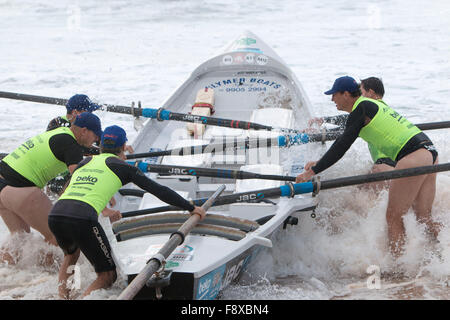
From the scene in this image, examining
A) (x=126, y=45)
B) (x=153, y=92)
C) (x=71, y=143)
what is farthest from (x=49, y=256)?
(x=126, y=45)

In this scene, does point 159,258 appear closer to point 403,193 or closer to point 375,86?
point 403,193

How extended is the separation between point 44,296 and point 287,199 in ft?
7.52

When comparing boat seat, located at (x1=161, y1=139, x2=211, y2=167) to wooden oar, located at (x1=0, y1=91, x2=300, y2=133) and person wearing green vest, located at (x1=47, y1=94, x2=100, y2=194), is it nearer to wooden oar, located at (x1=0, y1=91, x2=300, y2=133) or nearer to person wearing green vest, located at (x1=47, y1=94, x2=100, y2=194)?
wooden oar, located at (x1=0, y1=91, x2=300, y2=133)

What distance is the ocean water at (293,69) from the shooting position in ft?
16.2

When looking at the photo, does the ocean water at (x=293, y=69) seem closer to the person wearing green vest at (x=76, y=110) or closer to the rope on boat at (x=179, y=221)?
the rope on boat at (x=179, y=221)

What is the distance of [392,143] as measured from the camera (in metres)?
4.87

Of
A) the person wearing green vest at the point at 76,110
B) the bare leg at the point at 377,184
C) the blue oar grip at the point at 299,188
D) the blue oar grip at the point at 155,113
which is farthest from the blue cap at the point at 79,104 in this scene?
the bare leg at the point at 377,184

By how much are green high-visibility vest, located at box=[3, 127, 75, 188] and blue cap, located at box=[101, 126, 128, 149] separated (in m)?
0.52

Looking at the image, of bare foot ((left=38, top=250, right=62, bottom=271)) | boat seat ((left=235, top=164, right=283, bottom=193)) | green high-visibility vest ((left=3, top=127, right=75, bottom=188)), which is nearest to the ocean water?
bare foot ((left=38, top=250, right=62, bottom=271))

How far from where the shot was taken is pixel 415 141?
4832 millimetres

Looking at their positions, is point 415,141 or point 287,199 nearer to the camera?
point 415,141

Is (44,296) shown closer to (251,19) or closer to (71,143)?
(71,143)

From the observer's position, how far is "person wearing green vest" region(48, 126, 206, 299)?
393 centimetres

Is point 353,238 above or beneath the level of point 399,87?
beneath
